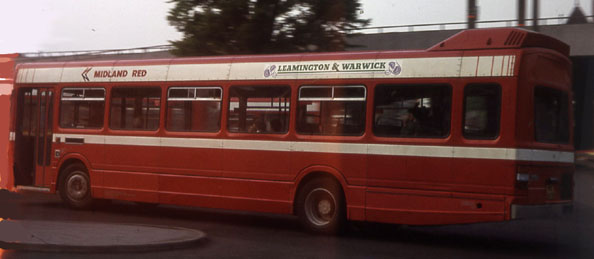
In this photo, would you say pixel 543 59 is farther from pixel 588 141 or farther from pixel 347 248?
pixel 588 141

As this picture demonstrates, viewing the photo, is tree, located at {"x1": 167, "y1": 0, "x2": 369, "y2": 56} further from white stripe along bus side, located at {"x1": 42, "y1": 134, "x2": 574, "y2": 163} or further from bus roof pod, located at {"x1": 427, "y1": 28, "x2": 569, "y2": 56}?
bus roof pod, located at {"x1": 427, "y1": 28, "x2": 569, "y2": 56}

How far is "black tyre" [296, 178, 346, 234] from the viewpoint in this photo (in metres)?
12.0

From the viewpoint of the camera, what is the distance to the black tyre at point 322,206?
39.4 ft

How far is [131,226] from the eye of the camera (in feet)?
38.2

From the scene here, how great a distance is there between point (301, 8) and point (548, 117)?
11090mm

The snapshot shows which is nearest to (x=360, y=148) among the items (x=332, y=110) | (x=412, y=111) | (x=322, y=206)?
(x=332, y=110)

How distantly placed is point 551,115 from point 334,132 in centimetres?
311

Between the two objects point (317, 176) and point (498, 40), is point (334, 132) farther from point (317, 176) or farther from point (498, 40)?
point (498, 40)

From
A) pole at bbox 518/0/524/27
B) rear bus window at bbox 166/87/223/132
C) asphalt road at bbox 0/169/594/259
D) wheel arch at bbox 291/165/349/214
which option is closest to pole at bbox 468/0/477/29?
pole at bbox 518/0/524/27

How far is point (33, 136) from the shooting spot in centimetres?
1608

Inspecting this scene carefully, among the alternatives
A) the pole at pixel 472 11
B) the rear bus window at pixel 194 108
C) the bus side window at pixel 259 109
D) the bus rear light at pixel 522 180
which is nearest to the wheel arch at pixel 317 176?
the bus side window at pixel 259 109

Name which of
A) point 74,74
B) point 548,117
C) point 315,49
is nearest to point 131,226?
point 74,74

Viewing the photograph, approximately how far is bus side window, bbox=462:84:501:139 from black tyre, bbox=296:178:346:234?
2.26m

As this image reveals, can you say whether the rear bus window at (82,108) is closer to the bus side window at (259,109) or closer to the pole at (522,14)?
the bus side window at (259,109)
